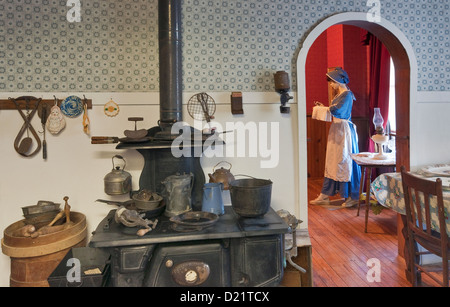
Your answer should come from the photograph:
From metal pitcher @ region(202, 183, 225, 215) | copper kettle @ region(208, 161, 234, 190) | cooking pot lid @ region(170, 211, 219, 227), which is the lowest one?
cooking pot lid @ region(170, 211, 219, 227)

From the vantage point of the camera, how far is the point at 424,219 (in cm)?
239

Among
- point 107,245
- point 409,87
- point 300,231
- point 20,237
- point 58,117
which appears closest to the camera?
point 107,245

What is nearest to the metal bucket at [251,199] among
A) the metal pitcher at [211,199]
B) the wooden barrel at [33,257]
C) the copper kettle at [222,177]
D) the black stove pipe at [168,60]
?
the metal pitcher at [211,199]

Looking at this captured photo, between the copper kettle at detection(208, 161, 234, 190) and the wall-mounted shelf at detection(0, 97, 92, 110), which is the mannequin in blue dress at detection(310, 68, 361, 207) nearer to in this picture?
the copper kettle at detection(208, 161, 234, 190)

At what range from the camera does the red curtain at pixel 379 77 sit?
196 inches

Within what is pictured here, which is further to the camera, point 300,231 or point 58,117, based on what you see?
point 300,231

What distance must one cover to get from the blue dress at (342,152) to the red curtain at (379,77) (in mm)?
662

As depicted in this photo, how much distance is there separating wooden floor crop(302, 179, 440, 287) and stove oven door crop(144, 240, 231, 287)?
1.02 meters

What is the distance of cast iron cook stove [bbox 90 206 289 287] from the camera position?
1.99 m

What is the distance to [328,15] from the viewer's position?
111 inches

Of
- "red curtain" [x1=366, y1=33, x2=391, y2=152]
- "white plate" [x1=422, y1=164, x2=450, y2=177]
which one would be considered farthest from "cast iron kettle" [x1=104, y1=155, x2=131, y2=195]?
"red curtain" [x1=366, y1=33, x2=391, y2=152]

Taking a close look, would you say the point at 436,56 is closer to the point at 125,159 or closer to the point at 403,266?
the point at 403,266
